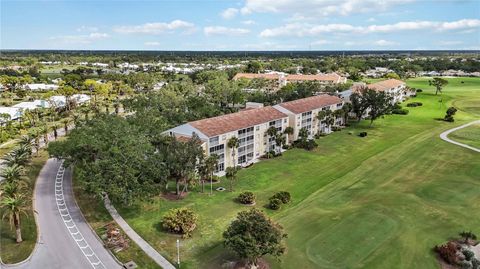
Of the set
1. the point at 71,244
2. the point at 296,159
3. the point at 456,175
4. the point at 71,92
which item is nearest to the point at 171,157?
Result: the point at 71,244

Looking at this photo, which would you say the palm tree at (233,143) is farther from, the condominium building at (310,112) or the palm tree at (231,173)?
the condominium building at (310,112)

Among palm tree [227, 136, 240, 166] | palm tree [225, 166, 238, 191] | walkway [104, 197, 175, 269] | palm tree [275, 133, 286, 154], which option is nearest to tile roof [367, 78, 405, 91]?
palm tree [275, 133, 286, 154]

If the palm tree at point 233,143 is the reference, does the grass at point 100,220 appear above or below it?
below

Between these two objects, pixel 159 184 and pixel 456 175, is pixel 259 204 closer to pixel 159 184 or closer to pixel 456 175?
pixel 159 184

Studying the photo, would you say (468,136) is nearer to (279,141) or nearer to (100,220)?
(279,141)

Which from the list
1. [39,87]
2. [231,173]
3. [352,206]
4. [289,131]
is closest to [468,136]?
[289,131]

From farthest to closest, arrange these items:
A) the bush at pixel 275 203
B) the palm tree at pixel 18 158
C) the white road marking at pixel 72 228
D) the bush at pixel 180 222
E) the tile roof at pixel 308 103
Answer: the tile roof at pixel 308 103, the palm tree at pixel 18 158, the bush at pixel 275 203, the bush at pixel 180 222, the white road marking at pixel 72 228

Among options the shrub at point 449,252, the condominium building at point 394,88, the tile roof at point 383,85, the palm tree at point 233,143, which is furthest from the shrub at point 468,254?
the condominium building at point 394,88

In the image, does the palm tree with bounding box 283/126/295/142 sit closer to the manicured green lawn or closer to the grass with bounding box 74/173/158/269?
the manicured green lawn
